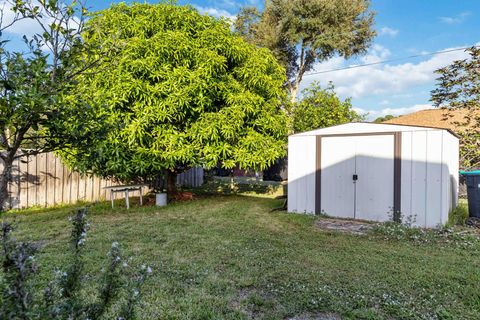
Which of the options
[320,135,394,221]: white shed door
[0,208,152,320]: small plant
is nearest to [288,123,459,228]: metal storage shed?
[320,135,394,221]: white shed door

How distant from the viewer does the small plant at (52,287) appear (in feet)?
3.24

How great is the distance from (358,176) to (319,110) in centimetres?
473

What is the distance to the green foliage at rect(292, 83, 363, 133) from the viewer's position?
10133 mm

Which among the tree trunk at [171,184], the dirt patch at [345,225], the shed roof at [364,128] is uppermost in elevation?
the shed roof at [364,128]

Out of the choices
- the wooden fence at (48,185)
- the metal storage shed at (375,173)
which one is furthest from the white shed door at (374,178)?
the wooden fence at (48,185)

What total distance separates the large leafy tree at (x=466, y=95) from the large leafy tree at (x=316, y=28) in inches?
284

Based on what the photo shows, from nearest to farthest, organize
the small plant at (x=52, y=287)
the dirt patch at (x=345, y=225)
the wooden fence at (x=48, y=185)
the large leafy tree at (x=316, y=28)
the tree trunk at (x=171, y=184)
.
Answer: the small plant at (x=52, y=287)
the dirt patch at (x=345, y=225)
the wooden fence at (x=48, y=185)
the tree trunk at (x=171, y=184)
the large leafy tree at (x=316, y=28)

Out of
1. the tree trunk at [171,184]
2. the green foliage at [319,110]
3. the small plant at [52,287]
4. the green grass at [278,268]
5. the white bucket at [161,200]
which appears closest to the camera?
the small plant at [52,287]

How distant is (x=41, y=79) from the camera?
1299 millimetres

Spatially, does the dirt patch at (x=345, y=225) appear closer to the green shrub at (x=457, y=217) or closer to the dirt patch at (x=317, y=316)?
the green shrub at (x=457, y=217)

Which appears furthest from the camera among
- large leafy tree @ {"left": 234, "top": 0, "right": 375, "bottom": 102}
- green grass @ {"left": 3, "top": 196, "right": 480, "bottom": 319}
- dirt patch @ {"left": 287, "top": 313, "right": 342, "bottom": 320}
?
large leafy tree @ {"left": 234, "top": 0, "right": 375, "bottom": 102}

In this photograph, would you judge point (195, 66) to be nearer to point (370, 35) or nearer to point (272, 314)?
point (272, 314)

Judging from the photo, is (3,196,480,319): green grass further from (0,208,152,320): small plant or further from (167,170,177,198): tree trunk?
(167,170,177,198): tree trunk

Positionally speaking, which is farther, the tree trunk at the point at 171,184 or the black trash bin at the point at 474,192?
the tree trunk at the point at 171,184
